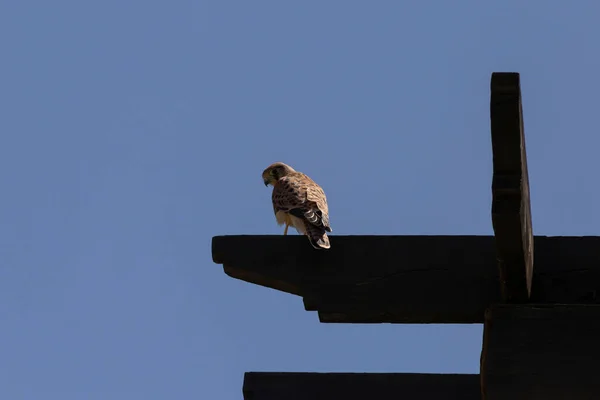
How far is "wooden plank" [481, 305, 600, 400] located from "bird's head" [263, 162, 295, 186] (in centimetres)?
449

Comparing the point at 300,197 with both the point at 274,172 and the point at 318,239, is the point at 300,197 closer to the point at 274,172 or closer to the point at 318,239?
the point at 274,172

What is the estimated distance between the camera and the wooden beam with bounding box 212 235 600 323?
400 cm

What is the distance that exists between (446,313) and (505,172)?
734 millimetres

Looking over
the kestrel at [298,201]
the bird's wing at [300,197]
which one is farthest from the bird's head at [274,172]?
the bird's wing at [300,197]

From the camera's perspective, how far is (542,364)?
357 cm

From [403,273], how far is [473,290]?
212 mm

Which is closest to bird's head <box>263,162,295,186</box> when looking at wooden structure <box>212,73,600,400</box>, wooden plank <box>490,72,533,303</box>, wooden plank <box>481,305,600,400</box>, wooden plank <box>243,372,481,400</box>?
wooden plank <box>243,372,481,400</box>

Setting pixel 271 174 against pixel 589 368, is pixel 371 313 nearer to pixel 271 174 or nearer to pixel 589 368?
pixel 589 368

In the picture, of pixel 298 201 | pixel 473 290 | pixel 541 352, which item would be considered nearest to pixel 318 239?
pixel 473 290

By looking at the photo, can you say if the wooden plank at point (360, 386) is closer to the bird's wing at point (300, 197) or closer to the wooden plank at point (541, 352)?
the wooden plank at point (541, 352)

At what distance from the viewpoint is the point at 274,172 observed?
8.32 metres

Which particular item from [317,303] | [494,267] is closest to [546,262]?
[494,267]

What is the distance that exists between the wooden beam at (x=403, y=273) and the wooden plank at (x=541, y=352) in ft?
1.07

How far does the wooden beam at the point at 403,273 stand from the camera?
4000 mm
